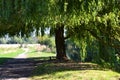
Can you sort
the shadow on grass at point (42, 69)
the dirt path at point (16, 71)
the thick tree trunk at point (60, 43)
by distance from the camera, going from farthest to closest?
the thick tree trunk at point (60, 43)
the shadow on grass at point (42, 69)
the dirt path at point (16, 71)

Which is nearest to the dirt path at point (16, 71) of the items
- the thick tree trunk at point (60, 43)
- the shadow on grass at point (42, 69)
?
the shadow on grass at point (42, 69)

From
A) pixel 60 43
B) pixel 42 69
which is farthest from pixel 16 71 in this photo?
pixel 60 43

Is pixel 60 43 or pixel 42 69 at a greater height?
pixel 60 43

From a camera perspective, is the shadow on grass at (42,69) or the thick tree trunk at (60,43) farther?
the thick tree trunk at (60,43)

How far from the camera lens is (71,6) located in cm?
1162

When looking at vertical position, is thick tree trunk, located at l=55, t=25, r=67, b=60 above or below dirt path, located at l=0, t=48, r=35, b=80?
above

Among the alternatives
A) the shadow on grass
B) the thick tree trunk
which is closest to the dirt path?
the shadow on grass

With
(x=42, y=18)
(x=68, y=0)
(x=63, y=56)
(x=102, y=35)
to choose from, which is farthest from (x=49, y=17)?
(x=63, y=56)

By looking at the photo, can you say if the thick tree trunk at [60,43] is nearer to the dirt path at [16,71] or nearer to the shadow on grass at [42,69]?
the dirt path at [16,71]

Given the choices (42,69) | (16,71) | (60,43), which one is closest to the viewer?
(42,69)

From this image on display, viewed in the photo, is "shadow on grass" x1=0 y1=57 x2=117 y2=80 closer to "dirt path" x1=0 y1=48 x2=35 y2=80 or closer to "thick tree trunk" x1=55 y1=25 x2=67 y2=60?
"dirt path" x1=0 y1=48 x2=35 y2=80

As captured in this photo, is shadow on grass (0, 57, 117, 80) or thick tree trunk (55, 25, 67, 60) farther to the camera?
thick tree trunk (55, 25, 67, 60)

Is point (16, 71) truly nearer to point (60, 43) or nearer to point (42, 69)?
point (42, 69)

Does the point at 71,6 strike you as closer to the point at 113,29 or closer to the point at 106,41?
the point at 113,29
